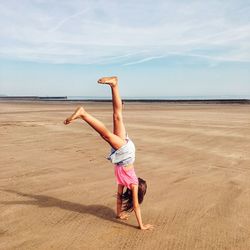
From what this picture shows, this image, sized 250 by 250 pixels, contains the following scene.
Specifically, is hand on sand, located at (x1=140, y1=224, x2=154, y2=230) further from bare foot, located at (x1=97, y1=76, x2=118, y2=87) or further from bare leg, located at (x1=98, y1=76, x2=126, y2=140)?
bare foot, located at (x1=97, y1=76, x2=118, y2=87)

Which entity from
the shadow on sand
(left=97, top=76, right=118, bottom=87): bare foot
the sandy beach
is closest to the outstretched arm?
the sandy beach

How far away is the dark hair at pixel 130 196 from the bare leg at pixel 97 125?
0.78 m

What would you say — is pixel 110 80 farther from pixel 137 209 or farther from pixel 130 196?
pixel 137 209

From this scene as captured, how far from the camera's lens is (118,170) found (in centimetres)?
591

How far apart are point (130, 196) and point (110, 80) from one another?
1.83 m

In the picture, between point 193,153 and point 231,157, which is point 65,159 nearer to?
point 193,153

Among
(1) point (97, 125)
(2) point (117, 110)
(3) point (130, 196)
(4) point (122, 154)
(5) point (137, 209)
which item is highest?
(2) point (117, 110)

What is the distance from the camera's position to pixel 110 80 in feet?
18.6

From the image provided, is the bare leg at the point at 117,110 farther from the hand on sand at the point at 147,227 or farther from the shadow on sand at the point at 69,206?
the shadow on sand at the point at 69,206

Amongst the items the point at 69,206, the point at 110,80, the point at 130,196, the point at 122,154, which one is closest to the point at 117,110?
the point at 110,80

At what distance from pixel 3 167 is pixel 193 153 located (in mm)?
5524

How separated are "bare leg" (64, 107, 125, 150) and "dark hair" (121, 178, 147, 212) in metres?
0.78

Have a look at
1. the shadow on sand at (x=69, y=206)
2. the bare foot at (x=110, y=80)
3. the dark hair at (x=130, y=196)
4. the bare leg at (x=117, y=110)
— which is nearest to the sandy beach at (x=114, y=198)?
the shadow on sand at (x=69, y=206)

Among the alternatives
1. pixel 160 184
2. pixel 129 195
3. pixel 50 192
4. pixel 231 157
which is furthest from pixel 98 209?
pixel 231 157
